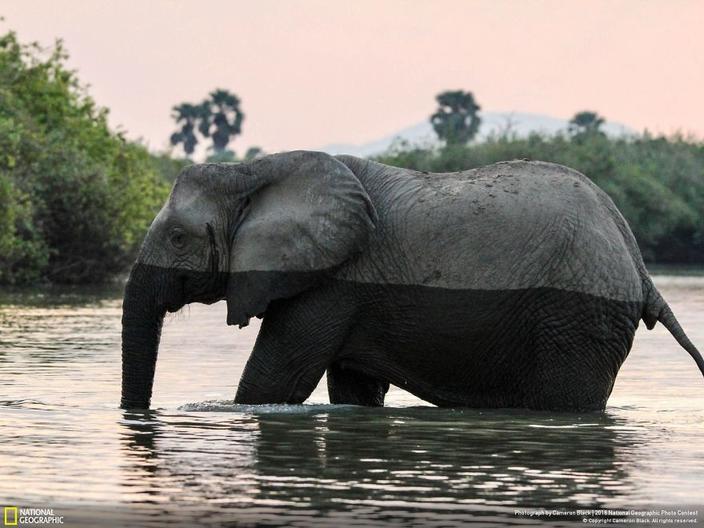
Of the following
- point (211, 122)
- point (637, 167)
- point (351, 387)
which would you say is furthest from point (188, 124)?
point (351, 387)

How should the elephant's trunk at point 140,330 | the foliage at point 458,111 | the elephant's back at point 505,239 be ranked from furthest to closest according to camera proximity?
the foliage at point 458,111, the elephant's trunk at point 140,330, the elephant's back at point 505,239

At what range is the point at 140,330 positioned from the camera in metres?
13.0

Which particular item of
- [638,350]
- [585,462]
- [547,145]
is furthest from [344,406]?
[547,145]

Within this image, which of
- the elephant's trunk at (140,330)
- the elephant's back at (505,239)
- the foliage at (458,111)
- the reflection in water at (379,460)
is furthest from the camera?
the foliage at (458,111)

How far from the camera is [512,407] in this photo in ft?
42.7

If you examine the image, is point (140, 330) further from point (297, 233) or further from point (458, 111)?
point (458, 111)

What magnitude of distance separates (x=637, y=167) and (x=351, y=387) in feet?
224

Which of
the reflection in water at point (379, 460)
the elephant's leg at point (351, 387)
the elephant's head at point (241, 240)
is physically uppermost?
the elephant's head at point (241, 240)

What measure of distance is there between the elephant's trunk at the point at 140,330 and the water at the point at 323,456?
0.23 metres

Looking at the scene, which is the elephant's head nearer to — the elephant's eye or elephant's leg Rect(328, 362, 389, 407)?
the elephant's eye

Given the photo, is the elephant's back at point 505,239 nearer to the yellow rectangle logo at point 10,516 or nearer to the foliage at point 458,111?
the yellow rectangle logo at point 10,516

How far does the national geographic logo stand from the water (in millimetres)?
79

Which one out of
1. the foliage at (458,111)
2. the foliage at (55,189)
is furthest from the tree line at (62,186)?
the foliage at (458,111)

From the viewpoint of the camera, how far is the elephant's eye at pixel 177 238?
42.7ft
